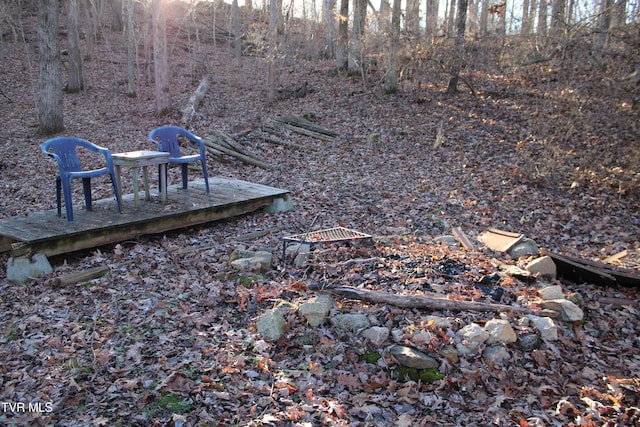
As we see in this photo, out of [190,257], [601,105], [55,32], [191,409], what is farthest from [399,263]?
[55,32]

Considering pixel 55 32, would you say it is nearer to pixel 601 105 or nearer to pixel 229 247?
pixel 229 247

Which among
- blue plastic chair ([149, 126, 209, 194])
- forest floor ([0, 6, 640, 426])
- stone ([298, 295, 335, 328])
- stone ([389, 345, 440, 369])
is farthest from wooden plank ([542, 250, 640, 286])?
blue plastic chair ([149, 126, 209, 194])

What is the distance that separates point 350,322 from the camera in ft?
14.0

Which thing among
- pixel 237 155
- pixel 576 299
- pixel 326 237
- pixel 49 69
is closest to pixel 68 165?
pixel 326 237

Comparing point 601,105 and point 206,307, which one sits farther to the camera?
point 601,105

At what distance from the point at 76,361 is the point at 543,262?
4.72 meters

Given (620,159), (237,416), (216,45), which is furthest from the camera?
(216,45)

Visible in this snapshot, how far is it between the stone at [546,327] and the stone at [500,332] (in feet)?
0.90

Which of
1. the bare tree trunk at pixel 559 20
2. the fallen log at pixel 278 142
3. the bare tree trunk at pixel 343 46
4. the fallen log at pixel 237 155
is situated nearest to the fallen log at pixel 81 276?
the fallen log at pixel 237 155

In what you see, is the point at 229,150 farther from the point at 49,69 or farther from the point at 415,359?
the point at 415,359

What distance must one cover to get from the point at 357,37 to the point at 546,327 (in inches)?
547

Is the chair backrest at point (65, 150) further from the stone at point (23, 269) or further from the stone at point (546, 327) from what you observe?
the stone at point (546, 327)

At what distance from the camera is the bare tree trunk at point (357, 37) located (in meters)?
16.1

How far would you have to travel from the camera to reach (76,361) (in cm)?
380
